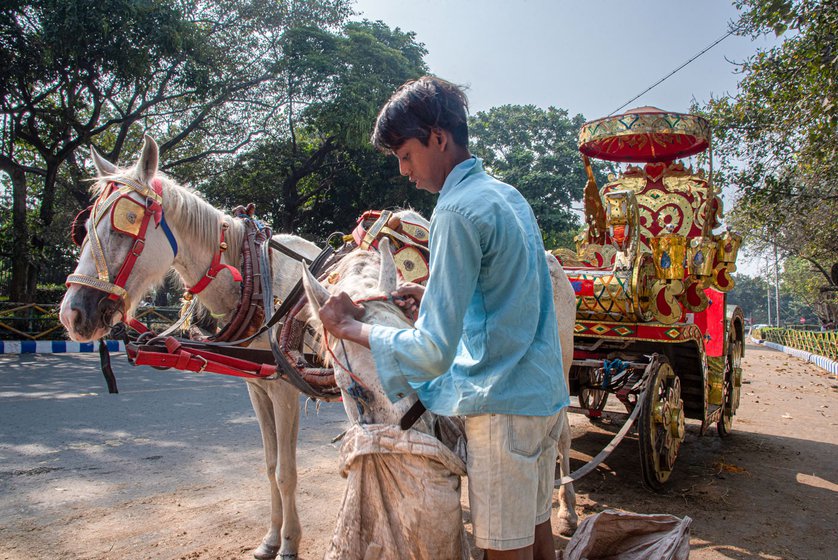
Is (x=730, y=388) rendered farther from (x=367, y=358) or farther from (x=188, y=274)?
(x=367, y=358)

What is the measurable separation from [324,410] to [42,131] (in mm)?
11764

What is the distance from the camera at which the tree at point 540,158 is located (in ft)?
69.2

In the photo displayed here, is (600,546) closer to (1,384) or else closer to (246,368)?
(246,368)

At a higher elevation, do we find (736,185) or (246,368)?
(736,185)

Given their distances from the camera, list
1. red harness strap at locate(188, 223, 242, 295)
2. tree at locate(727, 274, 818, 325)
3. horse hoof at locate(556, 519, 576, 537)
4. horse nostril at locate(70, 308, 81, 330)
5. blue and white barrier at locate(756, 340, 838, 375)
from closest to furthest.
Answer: horse nostril at locate(70, 308, 81, 330), red harness strap at locate(188, 223, 242, 295), horse hoof at locate(556, 519, 576, 537), blue and white barrier at locate(756, 340, 838, 375), tree at locate(727, 274, 818, 325)

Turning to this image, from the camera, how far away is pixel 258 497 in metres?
4.06

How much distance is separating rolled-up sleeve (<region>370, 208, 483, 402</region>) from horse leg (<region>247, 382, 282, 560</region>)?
2334mm

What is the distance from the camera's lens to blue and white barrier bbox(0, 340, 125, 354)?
12.6m

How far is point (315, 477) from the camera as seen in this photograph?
451 centimetres

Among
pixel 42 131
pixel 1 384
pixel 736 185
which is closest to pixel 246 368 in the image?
pixel 1 384

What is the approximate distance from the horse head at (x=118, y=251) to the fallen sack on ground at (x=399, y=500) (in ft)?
5.49

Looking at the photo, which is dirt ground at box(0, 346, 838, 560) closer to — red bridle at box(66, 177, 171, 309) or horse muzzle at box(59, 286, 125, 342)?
horse muzzle at box(59, 286, 125, 342)

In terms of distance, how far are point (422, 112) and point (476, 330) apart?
554mm

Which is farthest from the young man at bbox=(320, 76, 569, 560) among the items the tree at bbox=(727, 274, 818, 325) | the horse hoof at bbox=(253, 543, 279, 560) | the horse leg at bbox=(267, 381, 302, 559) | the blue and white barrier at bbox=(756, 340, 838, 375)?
the tree at bbox=(727, 274, 818, 325)
